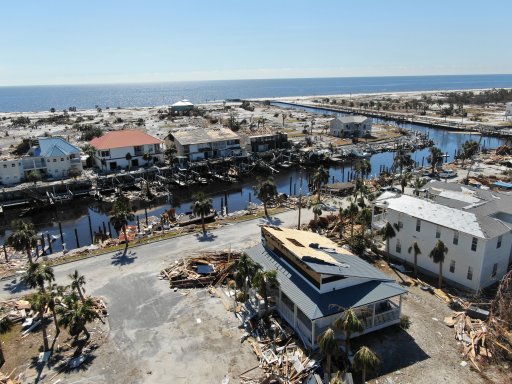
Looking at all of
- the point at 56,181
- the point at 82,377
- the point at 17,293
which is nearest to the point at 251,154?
the point at 56,181

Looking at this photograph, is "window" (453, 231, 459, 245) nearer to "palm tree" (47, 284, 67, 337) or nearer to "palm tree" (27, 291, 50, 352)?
"palm tree" (47, 284, 67, 337)

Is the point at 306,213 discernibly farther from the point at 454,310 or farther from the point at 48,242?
the point at 48,242

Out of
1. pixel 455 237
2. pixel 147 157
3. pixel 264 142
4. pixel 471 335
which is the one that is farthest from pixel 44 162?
pixel 471 335

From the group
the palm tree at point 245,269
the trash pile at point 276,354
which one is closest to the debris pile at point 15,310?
the palm tree at point 245,269

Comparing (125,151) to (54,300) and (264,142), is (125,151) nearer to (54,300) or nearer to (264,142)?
(264,142)

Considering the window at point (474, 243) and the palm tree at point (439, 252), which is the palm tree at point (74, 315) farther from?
the window at point (474, 243)
